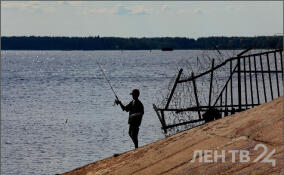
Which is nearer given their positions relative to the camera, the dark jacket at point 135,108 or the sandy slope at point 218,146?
the sandy slope at point 218,146

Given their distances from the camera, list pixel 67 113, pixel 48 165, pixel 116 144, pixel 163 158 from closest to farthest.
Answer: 1. pixel 163 158
2. pixel 48 165
3. pixel 116 144
4. pixel 67 113

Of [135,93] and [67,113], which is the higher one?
[135,93]


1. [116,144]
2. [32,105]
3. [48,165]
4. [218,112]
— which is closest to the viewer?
[218,112]

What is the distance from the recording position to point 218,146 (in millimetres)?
8078

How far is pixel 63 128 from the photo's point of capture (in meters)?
32.4

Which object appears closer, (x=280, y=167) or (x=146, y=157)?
(x=280, y=167)

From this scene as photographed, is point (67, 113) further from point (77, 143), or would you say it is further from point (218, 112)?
point (218, 112)

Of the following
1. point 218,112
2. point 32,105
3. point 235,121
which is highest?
point 235,121

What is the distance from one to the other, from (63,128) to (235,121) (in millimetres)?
24209

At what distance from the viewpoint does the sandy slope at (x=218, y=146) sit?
7363mm

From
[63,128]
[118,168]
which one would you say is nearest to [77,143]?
[63,128]

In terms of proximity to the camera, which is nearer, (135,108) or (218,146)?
(218,146)

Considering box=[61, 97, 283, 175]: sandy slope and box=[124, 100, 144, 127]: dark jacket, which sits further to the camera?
box=[124, 100, 144, 127]: dark jacket

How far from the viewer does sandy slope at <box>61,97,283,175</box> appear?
736cm
